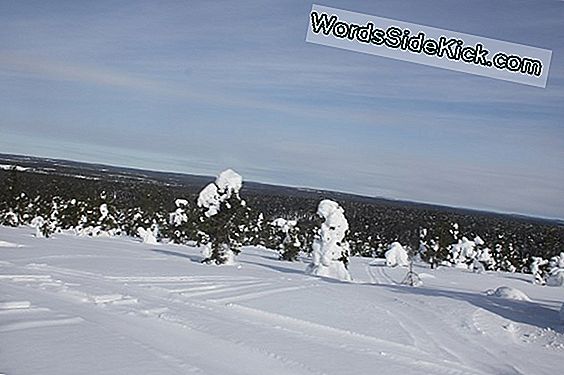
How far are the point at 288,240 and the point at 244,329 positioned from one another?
25350mm

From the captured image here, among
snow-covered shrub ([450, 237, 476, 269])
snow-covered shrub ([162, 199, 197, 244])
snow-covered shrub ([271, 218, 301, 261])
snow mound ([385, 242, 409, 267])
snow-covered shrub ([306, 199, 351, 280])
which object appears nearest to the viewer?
snow-covered shrub ([306, 199, 351, 280])

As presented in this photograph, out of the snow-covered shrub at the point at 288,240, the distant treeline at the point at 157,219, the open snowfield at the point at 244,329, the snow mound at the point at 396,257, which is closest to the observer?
the open snowfield at the point at 244,329

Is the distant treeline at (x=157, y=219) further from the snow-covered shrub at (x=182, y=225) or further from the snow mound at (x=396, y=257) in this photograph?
the snow mound at (x=396, y=257)

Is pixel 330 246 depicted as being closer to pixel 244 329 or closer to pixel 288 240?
pixel 288 240

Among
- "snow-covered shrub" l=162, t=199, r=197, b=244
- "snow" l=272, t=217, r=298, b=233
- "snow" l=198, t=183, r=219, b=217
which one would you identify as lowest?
"snow-covered shrub" l=162, t=199, r=197, b=244

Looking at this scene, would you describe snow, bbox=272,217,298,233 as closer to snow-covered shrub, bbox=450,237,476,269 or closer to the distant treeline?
the distant treeline

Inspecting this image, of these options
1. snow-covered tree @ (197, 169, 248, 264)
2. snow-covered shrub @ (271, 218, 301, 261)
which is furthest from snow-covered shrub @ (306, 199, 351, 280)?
snow-covered shrub @ (271, 218, 301, 261)

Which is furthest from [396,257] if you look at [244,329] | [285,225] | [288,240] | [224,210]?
[244,329]

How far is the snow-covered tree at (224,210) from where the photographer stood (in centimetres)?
1977

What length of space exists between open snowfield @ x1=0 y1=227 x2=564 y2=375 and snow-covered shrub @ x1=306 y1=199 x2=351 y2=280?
784cm

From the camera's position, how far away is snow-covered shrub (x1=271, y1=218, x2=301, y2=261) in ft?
96.2

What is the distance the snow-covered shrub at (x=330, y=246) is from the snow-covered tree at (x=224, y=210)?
2835mm

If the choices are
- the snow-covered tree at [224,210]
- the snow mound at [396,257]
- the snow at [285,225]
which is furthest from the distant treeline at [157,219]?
the snow-covered tree at [224,210]

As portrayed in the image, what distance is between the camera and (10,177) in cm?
3103
